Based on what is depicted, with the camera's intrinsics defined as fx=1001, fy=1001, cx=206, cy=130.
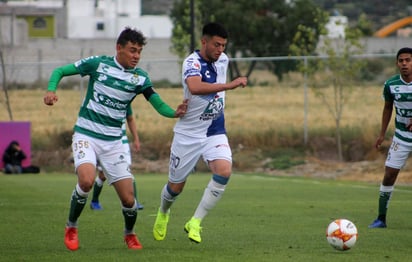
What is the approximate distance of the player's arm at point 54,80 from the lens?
10148 millimetres

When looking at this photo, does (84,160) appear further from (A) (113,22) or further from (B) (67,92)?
(A) (113,22)

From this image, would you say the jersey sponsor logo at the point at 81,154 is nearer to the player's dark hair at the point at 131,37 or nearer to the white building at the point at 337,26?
the player's dark hair at the point at 131,37

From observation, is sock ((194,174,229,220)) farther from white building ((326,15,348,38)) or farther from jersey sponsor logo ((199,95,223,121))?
white building ((326,15,348,38))

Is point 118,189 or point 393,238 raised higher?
point 118,189

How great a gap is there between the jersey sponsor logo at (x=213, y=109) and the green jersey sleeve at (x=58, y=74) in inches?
63.6

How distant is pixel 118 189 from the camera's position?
35.1 feet

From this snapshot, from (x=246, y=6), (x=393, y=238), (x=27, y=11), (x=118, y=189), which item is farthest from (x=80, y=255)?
(x=27, y=11)

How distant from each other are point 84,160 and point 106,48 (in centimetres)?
5410

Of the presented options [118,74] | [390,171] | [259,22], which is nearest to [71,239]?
[118,74]

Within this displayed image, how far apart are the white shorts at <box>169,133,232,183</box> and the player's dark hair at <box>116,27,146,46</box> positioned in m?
1.44

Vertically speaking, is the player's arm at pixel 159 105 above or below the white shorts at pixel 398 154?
above

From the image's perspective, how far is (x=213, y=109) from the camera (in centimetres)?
1149

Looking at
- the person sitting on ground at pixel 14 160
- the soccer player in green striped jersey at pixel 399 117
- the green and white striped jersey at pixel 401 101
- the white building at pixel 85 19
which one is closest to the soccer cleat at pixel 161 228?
the soccer player in green striped jersey at pixel 399 117

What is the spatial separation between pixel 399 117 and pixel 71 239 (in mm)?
5051
